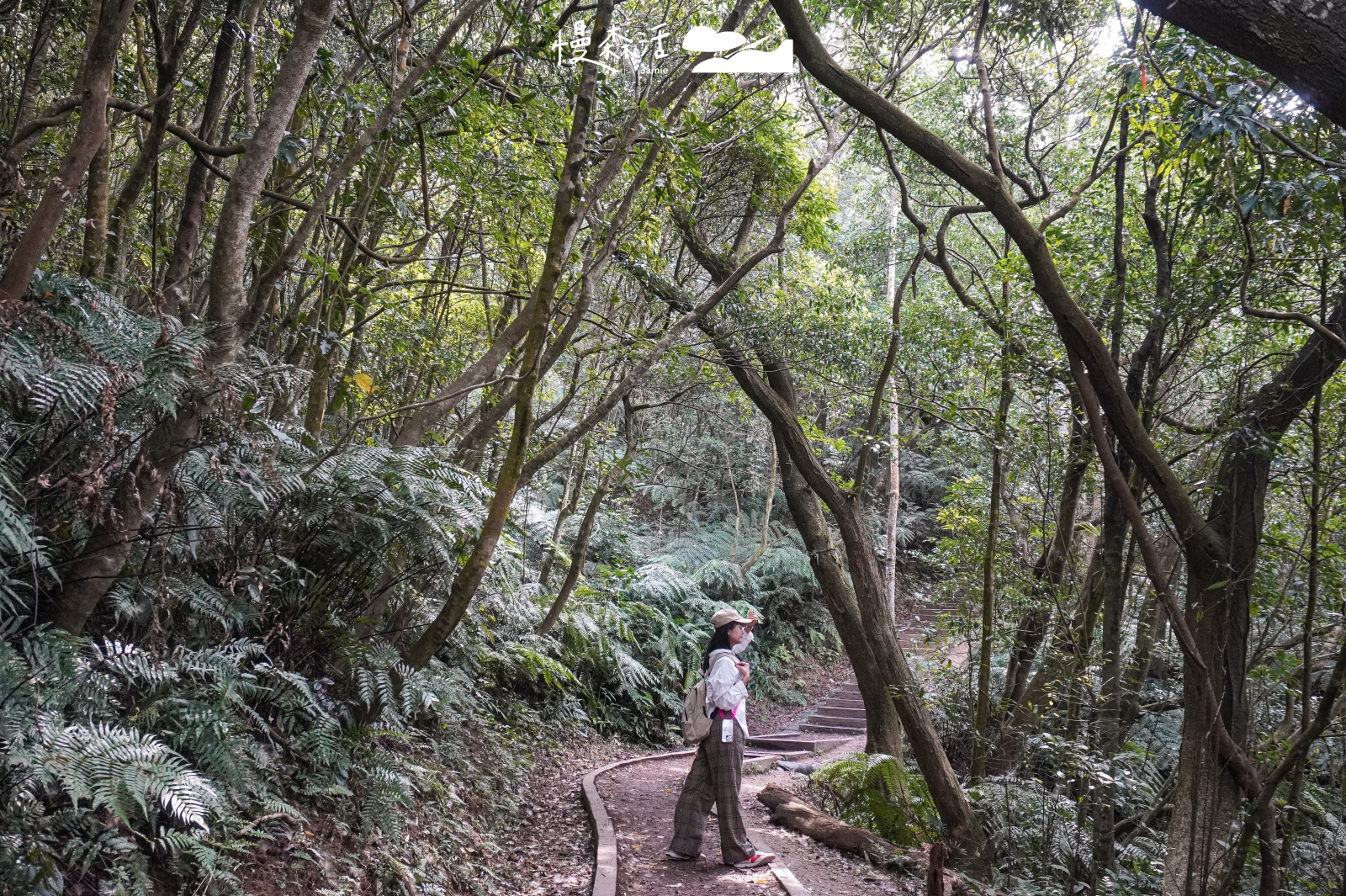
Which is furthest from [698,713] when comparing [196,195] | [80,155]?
[80,155]

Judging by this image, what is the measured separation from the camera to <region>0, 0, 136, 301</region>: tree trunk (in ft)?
10.4

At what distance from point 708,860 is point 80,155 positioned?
234 inches

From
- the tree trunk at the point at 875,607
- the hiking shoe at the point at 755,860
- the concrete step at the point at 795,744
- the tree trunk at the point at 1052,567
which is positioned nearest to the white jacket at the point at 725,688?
the hiking shoe at the point at 755,860

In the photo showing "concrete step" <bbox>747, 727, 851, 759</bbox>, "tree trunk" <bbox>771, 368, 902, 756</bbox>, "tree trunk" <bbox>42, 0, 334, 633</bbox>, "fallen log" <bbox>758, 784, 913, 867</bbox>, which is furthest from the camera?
"concrete step" <bbox>747, 727, 851, 759</bbox>

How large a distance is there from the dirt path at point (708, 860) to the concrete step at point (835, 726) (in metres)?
6.43

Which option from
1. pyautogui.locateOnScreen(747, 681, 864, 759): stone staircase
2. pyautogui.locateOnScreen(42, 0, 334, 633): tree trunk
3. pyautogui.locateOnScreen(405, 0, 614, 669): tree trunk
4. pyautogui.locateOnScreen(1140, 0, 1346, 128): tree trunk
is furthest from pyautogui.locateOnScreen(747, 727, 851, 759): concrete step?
pyautogui.locateOnScreen(1140, 0, 1346, 128): tree trunk

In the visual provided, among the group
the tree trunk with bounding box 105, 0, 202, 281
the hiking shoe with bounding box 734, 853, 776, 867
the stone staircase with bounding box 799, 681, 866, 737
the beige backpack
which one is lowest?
the hiking shoe with bounding box 734, 853, 776, 867

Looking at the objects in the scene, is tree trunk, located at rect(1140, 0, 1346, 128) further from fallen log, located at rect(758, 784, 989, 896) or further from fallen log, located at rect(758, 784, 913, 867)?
fallen log, located at rect(758, 784, 913, 867)

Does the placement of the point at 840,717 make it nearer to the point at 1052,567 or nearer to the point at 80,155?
the point at 1052,567

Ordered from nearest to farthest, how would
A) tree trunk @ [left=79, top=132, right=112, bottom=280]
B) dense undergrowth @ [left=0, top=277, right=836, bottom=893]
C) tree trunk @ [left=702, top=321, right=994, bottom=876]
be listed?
dense undergrowth @ [left=0, top=277, right=836, bottom=893], tree trunk @ [left=79, top=132, right=112, bottom=280], tree trunk @ [left=702, top=321, right=994, bottom=876]

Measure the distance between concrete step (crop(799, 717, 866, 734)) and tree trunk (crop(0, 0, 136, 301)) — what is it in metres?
14.3

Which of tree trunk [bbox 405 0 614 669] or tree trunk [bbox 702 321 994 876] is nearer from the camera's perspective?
tree trunk [bbox 405 0 614 669]

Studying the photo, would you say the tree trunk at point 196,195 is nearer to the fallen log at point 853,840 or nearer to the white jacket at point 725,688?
the white jacket at point 725,688

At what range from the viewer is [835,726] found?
608 inches
